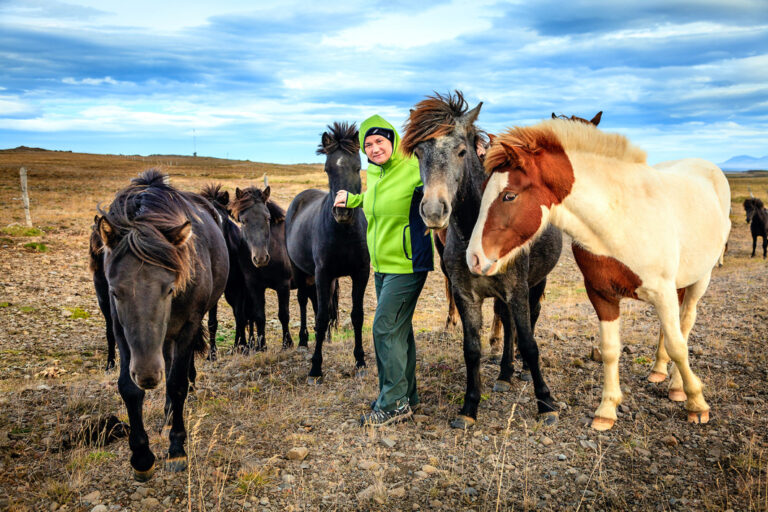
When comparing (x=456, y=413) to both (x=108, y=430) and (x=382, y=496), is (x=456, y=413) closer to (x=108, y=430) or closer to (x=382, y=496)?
(x=382, y=496)

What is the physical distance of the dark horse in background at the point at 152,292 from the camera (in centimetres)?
324

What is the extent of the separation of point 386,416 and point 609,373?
2054 millimetres

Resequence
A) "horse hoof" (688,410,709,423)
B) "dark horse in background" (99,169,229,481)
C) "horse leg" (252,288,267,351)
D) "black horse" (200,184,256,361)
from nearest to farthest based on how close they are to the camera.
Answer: "dark horse in background" (99,169,229,481) < "horse hoof" (688,410,709,423) < "horse leg" (252,288,267,351) < "black horse" (200,184,256,361)

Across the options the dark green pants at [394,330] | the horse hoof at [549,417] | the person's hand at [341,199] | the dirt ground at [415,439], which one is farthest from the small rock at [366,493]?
the person's hand at [341,199]

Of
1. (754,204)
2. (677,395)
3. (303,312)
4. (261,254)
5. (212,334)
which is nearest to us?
(677,395)

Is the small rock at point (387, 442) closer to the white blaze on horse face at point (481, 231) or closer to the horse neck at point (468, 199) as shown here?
the white blaze on horse face at point (481, 231)

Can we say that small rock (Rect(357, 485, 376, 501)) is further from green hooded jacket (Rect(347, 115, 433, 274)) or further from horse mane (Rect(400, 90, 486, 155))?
horse mane (Rect(400, 90, 486, 155))

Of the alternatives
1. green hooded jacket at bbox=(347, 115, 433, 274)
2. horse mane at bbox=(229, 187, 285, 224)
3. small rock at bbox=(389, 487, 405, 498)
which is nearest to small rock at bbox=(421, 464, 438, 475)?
small rock at bbox=(389, 487, 405, 498)

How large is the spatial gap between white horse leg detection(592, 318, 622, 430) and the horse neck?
1.42 m

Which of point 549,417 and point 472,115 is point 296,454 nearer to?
point 549,417

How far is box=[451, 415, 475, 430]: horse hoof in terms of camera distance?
174 inches

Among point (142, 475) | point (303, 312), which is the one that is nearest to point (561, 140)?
point (142, 475)

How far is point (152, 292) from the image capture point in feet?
10.8

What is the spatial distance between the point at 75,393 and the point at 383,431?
12.4 feet
